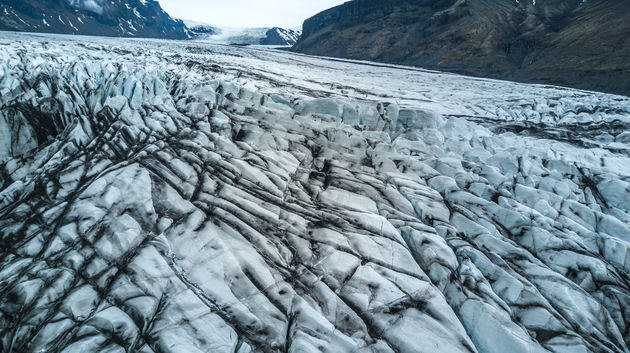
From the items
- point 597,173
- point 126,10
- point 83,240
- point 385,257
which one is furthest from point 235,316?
point 126,10

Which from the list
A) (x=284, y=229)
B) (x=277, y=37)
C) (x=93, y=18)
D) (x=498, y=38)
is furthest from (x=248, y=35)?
(x=284, y=229)

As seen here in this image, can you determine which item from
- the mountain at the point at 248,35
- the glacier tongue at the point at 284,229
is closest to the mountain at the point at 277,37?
the mountain at the point at 248,35

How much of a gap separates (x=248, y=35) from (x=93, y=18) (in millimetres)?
75307

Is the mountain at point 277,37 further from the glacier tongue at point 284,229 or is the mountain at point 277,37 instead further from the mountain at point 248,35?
the glacier tongue at point 284,229

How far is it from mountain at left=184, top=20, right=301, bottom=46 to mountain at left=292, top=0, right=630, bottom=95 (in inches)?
1519

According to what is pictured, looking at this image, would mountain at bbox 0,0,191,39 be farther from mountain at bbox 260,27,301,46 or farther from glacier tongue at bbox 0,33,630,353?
glacier tongue at bbox 0,33,630,353

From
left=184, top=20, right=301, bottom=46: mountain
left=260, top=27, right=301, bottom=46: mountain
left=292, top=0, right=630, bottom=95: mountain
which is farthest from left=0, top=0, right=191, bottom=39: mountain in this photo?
left=292, top=0, right=630, bottom=95: mountain

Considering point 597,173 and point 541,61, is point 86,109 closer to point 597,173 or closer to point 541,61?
point 597,173

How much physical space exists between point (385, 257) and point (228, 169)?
4478 millimetres

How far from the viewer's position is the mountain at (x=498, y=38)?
102 feet

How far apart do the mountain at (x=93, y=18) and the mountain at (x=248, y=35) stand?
17603 millimetres

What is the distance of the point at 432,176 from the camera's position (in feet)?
27.2

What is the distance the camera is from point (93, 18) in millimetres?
119000

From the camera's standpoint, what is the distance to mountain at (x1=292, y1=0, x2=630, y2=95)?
31.1 meters
